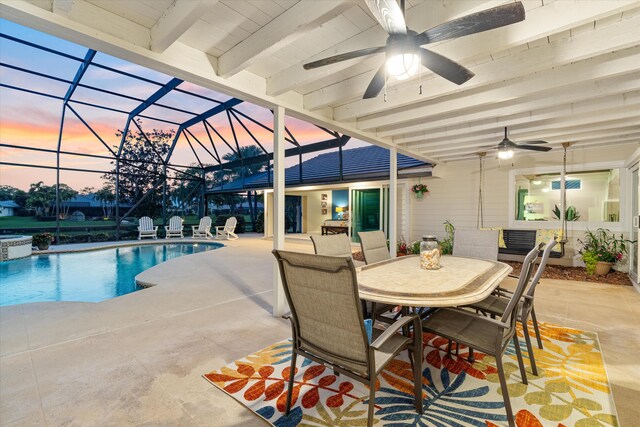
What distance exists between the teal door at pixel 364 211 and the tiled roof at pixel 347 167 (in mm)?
716

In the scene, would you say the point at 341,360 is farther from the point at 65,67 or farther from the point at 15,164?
the point at 15,164

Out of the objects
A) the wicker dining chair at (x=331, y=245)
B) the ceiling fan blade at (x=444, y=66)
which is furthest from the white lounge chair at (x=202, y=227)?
the ceiling fan blade at (x=444, y=66)

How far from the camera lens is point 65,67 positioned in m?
7.52

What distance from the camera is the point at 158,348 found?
2.60m

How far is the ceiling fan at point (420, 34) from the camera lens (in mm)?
1504

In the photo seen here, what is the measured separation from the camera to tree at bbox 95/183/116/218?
1168 cm

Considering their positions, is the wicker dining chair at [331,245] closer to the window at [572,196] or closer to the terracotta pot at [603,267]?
the terracotta pot at [603,267]

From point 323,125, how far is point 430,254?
2.49 meters

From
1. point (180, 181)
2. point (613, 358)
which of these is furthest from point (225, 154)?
point (613, 358)

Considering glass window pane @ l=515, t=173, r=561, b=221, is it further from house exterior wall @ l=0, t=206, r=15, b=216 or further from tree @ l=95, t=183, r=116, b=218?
house exterior wall @ l=0, t=206, r=15, b=216

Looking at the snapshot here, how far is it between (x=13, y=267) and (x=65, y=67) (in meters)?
5.17

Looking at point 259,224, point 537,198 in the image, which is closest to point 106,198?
point 259,224

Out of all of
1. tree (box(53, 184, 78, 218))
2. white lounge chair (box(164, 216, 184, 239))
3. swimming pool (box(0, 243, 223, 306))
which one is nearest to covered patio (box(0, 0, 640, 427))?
swimming pool (box(0, 243, 223, 306))

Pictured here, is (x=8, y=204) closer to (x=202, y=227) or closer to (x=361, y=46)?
(x=202, y=227)
